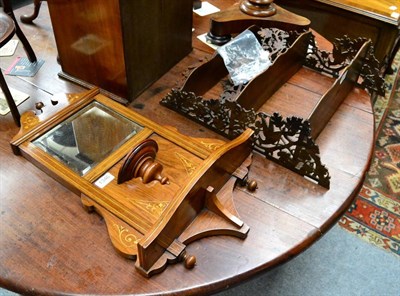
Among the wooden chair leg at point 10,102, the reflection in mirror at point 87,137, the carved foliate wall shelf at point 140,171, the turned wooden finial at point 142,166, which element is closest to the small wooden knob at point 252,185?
the carved foliate wall shelf at point 140,171

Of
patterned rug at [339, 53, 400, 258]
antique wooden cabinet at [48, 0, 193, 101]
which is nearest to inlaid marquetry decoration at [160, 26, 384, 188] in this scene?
antique wooden cabinet at [48, 0, 193, 101]

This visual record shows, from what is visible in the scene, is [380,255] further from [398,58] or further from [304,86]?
[398,58]

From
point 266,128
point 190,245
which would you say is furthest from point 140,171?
point 266,128

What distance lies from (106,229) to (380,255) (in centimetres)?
107

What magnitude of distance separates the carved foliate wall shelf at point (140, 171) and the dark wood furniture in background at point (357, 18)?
1160mm

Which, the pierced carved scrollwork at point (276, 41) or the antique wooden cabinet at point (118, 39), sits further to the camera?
the pierced carved scrollwork at point (276, 41)

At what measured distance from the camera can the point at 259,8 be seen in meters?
1.23

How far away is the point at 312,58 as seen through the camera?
3.84ft

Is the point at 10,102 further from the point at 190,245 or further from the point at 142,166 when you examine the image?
the point at 190,245

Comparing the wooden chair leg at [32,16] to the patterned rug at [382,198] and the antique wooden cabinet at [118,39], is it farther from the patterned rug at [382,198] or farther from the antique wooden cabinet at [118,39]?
the patterned rug at [382,198]

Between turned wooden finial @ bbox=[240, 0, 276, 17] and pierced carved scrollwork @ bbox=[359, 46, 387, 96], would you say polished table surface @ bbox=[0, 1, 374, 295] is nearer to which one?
pierced carved scrollwork @ bbox=[359, 46, 387, 96]

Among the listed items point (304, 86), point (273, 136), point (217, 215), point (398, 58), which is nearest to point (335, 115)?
point (304, 86)

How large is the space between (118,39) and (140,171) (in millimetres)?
336

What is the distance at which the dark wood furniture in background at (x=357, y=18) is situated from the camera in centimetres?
167
